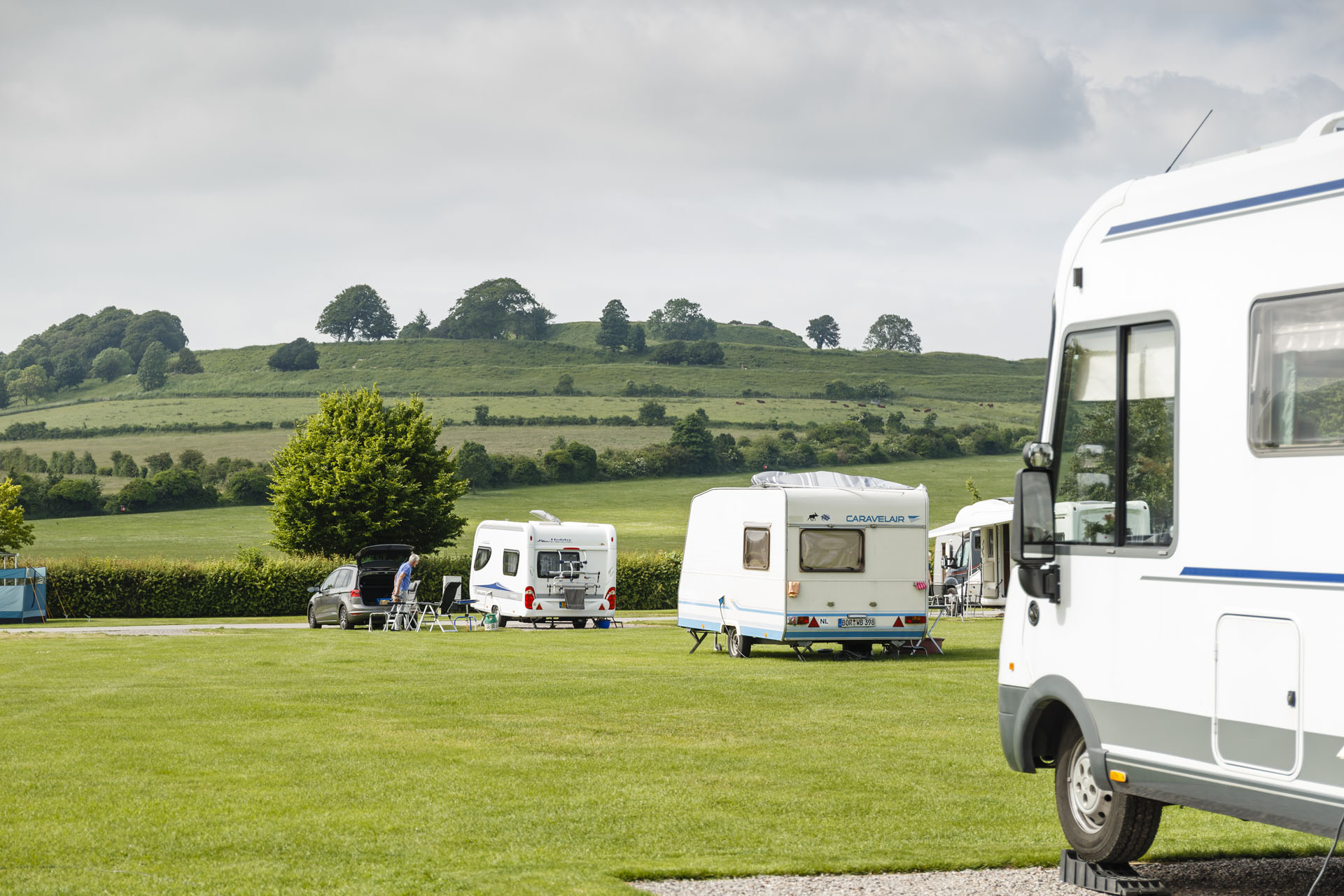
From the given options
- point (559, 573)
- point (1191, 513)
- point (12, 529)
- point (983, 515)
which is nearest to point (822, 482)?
point (559, 573)

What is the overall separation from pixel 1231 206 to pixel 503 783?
5994 mm

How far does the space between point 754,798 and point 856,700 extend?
18.7ft

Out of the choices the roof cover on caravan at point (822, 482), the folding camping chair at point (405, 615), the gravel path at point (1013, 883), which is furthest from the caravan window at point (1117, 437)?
the folding camping chair at point (405, 615)

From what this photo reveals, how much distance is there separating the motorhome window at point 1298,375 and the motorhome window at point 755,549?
1391 centimetres

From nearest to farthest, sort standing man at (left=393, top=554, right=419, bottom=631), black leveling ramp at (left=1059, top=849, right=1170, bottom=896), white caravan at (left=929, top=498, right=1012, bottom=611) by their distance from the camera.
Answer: black leveling ramp at (left=1059, top=849, right=1170, bottom=896) → standing man at (left=393, top=554, right=419, bottom=631) → white caravan at (left=929, top=498, right=1012, bottom=611)

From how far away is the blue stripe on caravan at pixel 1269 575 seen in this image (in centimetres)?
503

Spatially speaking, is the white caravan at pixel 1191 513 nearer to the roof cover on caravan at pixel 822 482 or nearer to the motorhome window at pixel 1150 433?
the motorhome window at pixel 1150 433

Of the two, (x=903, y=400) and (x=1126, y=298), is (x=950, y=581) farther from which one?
(x=903, y=400)

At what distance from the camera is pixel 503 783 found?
922cm

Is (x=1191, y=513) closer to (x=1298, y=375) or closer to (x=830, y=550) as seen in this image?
(x=1298, y=375)

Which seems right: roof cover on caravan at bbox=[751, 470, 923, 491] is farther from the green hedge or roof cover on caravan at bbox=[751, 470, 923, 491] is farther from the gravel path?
the green hedge

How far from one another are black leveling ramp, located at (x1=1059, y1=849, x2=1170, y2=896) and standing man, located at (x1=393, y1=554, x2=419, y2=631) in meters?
22.3

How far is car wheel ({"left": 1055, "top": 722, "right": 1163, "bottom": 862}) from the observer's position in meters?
6.27

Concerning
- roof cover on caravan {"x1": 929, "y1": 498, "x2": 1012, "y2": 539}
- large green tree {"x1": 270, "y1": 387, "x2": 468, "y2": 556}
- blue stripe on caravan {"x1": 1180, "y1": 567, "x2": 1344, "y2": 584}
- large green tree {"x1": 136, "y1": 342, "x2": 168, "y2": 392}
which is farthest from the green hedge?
large green tree {"x1": 136, "y1": 342, "x2": 168, "y2": 392}
